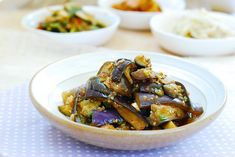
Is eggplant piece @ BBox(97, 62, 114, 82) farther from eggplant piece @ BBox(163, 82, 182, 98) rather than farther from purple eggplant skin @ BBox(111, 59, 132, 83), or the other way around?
eggplant piece @ BBox(163, 82, 182, 98)

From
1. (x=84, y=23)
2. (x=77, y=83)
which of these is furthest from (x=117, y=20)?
(x=77, y=83)

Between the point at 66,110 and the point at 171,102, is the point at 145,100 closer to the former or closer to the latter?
the point at 171,102

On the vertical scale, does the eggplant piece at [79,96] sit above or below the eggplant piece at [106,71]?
below

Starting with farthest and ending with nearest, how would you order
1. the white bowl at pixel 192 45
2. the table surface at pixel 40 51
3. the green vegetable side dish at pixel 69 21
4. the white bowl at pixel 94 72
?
the green vegetable side dish at pixel 69 21 → the white bowl at pixel 192 45 → the table surface at pixel 40 51 → the white bowl at pixel 94 72

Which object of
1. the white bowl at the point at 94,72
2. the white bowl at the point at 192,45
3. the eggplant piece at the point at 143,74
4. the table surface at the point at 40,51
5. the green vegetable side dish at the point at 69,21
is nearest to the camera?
the white bowl at the point at 94,72

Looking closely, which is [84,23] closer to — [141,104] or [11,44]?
[11,44]

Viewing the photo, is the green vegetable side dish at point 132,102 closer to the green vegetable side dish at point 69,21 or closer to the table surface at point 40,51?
the table surface at point 40,51

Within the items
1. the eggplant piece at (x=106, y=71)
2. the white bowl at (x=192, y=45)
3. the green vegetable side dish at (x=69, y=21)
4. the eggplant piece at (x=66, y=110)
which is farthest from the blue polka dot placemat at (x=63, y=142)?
the green vegetable side dish at (x=69, y=21)
